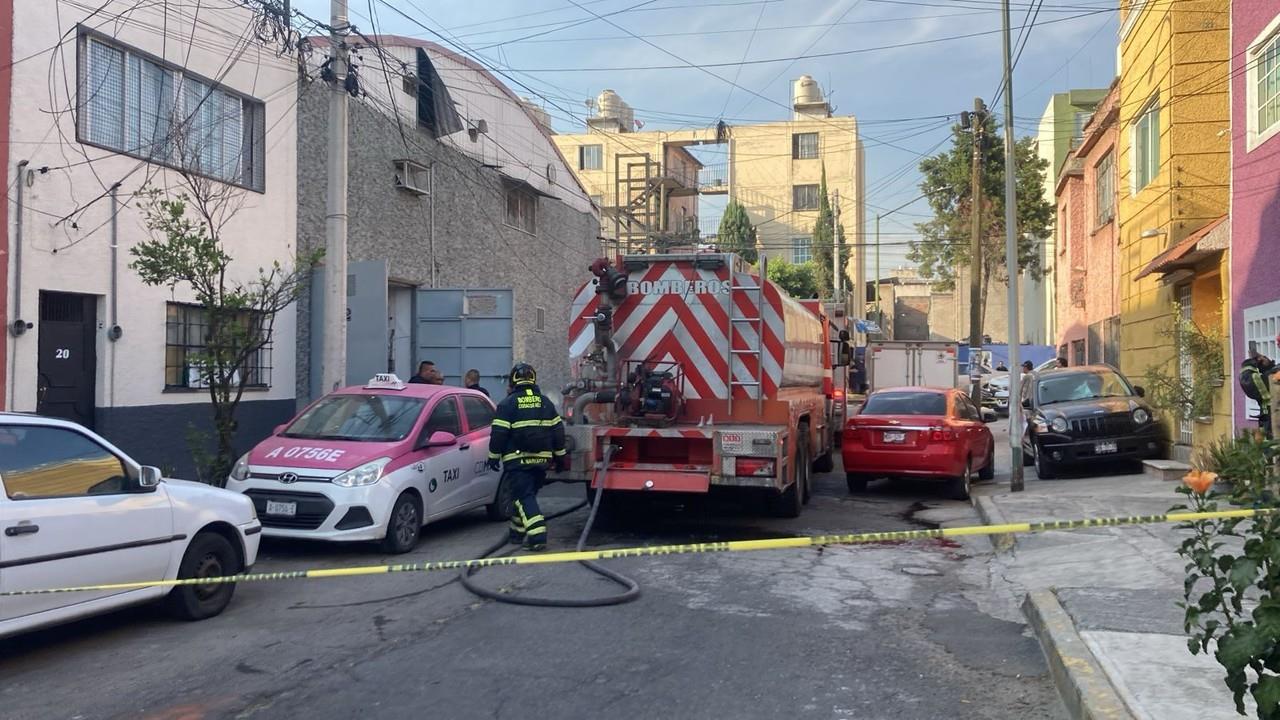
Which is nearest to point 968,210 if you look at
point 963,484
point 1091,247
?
point 1091,247

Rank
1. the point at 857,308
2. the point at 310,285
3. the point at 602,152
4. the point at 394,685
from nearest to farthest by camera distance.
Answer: the point at 394,685 < the point at 310,285 < the point at 602,152 < the point at 857,308

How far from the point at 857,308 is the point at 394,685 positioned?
54.7m

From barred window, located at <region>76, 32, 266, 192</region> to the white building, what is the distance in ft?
0.06

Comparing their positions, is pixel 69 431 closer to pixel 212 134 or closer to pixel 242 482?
pixel 242 482

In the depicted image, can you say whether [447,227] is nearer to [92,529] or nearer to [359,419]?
[359,419]

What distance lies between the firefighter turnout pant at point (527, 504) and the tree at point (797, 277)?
117 feet

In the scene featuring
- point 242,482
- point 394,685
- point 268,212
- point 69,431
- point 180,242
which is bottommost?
point 394,685

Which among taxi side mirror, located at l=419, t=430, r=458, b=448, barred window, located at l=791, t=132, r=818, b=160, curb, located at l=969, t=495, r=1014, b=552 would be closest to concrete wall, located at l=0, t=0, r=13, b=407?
taxi side mirror, located at l=419, t=430, r=458, b=448

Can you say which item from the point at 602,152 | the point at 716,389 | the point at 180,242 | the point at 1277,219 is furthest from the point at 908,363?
the point at 602,152

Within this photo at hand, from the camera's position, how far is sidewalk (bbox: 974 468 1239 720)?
16.4 feet

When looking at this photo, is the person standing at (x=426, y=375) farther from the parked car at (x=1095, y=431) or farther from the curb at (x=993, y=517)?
the parked car at (x=1095, y=431)

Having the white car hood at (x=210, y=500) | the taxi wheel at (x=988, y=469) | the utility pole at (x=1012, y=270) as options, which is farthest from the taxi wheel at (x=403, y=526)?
the taxi wheel at (x=988, y=469)

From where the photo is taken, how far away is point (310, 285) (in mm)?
16125

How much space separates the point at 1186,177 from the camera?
1527cm
